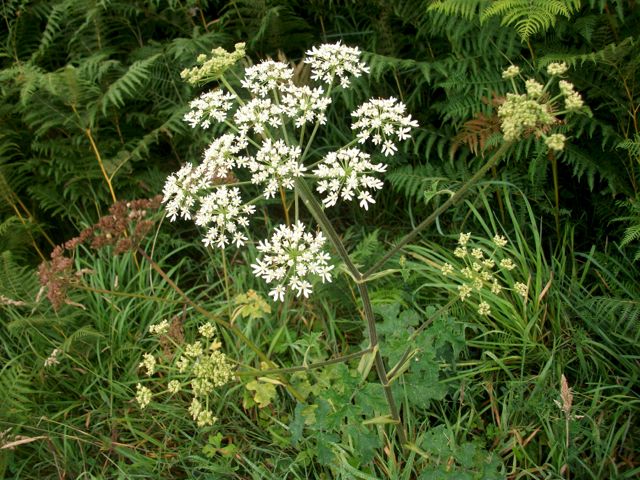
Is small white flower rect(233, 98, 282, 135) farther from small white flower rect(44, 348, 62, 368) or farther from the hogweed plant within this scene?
small white flower rect(44, 348, 62, 368)

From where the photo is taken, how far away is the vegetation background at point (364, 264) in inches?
111

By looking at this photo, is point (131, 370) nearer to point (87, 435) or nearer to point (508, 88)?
point (87, 435)

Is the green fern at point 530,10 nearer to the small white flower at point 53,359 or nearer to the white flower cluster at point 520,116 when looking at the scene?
the white flower cluster at point 520,116

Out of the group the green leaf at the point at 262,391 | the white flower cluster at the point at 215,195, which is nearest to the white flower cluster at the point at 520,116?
the white flower cluster at the point at 215,195

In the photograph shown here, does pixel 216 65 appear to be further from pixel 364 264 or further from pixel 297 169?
pixel 364 264

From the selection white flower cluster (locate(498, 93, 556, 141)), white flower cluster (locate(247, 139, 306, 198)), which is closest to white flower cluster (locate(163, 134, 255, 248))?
white flower cluster (locate(247, 139, 306, 198))

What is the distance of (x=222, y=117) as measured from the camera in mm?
2219

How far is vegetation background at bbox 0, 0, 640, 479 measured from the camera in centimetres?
283

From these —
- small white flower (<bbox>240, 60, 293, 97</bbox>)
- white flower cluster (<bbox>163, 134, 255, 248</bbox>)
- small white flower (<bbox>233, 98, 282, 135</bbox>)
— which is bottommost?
white flower cluster (<bbox>163, 134, 255, 248</bbox>)

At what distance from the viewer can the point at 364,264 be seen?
3.53 metres

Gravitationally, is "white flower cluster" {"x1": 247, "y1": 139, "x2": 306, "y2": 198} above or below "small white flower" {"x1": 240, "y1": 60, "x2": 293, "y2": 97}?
below

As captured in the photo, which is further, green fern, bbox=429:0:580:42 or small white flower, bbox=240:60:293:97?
green fern, bbox=429:0:580:42

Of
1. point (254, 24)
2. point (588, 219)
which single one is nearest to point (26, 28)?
point (254, 24)

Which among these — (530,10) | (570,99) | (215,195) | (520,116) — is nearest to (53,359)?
(215,195)
